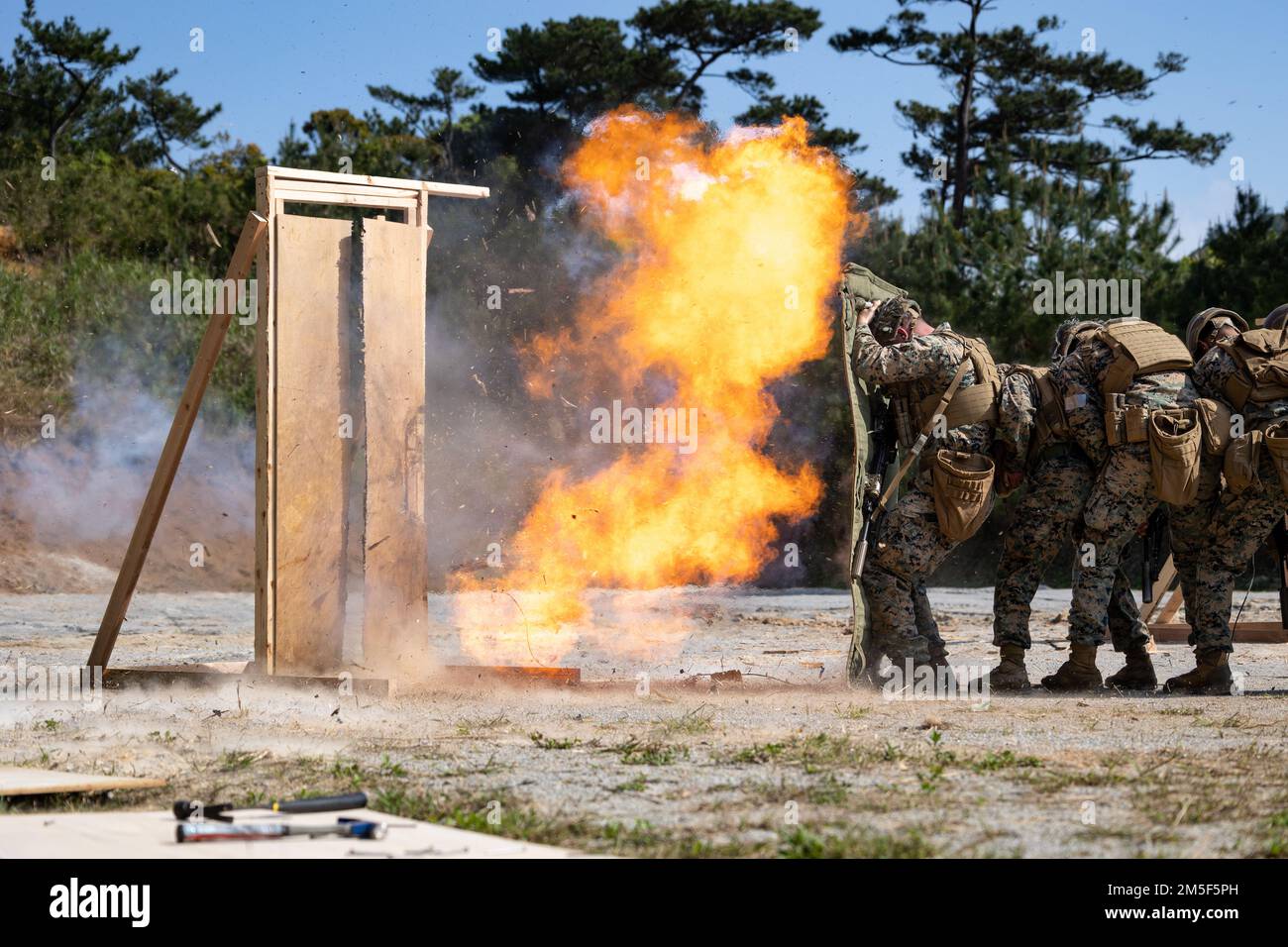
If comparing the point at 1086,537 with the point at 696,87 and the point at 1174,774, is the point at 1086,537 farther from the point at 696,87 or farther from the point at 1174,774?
the point at 696,87

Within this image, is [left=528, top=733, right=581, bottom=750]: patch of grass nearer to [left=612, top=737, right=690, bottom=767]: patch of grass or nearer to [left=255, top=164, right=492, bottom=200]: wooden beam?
[left=612, top=737, right=690, bottom=767]: patch of grass

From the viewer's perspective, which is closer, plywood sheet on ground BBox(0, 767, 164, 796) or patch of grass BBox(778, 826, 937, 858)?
patch of grass BBox(778, 826, 937, 858)

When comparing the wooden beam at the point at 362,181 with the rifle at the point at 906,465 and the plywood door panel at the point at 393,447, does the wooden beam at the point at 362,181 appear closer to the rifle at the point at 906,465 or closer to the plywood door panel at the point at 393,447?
the plywood door panel at the point at 393,447

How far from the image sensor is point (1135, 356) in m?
8.98

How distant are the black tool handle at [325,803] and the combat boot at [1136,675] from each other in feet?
19.9

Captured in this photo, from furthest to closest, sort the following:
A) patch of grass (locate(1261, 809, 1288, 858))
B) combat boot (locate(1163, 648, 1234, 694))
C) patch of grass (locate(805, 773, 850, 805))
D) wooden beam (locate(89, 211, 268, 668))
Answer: combat boot (locate(1163, 648, 1234, 694)) → wooden beam (locate(89, 211, 268, 668)) → patch of grass (locate(805, 773, 850, 805)) → patch of grass (locate(1261, 809, 1288, 858))

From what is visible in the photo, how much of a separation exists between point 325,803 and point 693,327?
243 inches

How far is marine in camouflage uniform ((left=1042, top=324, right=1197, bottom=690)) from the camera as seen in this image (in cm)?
902

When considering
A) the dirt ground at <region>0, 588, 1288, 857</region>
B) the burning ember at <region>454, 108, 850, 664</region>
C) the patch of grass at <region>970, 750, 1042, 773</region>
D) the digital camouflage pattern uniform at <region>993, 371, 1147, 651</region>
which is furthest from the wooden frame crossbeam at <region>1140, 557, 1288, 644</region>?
the patch of grass at <region>970, 750, 1042, 773</region>

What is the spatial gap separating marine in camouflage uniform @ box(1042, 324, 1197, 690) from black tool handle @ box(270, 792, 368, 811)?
5.55m

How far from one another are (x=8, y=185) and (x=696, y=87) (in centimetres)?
1337

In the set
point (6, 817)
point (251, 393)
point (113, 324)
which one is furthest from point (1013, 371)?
point (113, 324)

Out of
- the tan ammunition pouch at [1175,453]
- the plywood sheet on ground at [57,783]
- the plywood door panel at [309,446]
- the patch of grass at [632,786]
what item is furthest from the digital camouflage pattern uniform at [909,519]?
the plywood sheet on ground at [57,783]

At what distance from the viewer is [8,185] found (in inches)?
1096
